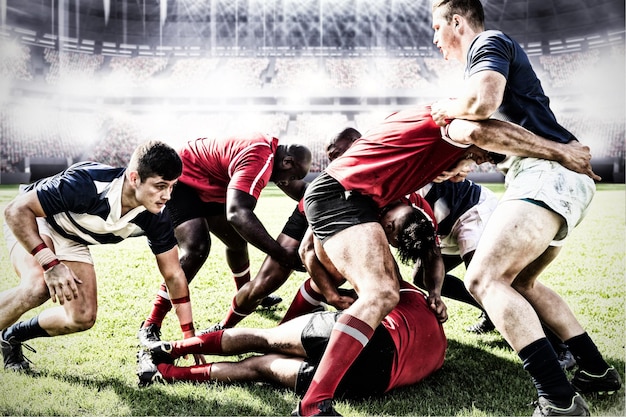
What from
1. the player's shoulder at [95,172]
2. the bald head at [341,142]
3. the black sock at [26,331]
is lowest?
the black sock at [26,331]

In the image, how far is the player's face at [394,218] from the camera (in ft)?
8.69

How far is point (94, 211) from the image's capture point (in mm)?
2852

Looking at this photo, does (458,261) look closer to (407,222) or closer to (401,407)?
(407,222)

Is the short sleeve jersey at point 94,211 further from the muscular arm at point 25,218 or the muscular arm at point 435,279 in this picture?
the muscular arm at point 435,279

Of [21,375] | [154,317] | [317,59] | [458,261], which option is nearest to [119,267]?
[154,317]

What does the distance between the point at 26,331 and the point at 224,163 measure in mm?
1684

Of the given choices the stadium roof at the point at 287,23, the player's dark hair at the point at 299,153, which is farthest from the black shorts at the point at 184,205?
the stadium roof at the point at 287,23

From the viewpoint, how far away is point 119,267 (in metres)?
5.87

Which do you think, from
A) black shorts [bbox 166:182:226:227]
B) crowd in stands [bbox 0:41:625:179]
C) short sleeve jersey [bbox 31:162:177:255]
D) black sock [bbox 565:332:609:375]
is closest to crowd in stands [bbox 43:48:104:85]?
crowd in stands [bbox 0:41:625:179]

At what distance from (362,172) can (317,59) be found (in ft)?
97.8

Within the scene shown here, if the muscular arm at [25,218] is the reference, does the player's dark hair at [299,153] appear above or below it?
above

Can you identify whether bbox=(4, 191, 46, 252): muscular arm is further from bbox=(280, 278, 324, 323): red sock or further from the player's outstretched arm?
the player's outstretched arm

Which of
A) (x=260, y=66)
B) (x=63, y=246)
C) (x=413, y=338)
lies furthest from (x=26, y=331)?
(x=260, y=66)

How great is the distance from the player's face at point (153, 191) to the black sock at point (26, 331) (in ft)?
2.79
